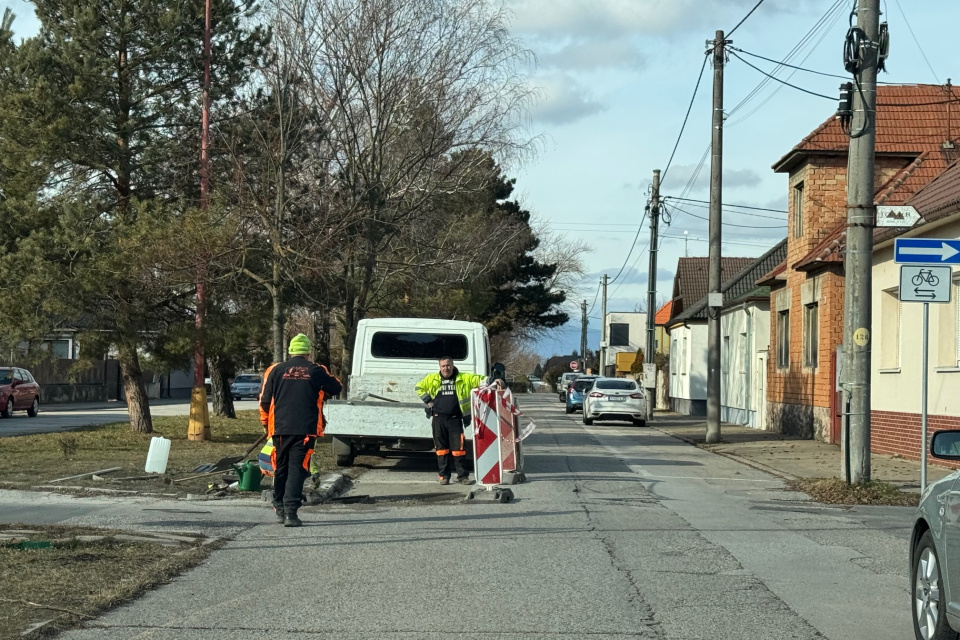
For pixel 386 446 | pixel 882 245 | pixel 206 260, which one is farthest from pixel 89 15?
pixel 882 245

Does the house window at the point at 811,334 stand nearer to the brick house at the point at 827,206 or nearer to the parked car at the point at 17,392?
the brick house at the point at 827,206

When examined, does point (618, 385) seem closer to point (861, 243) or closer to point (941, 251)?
point (861, 243)

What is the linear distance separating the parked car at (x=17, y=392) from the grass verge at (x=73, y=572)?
25.6 meters

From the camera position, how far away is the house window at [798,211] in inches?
1130

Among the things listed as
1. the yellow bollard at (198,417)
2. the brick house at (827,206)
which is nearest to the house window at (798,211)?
the brick house at (827,206)

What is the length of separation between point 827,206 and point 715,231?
321 cm

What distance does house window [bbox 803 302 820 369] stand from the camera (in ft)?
90.5

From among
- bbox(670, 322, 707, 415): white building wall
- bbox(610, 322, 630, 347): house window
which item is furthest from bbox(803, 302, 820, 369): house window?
bbox(610, 322, 630, 347): house window

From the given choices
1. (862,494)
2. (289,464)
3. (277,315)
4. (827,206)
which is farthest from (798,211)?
(289,464)

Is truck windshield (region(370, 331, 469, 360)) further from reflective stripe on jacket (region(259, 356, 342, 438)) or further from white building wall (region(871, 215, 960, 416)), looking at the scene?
reflective stripe on jacket (region(259, 356, 342, 438))

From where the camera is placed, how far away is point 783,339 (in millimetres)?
31094

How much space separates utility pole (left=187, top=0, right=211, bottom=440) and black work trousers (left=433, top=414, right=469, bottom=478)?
605 centimetres

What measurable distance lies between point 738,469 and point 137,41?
12.7 m

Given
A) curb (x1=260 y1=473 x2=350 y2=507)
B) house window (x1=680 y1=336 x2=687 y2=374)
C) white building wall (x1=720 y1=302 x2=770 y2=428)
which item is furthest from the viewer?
house window (x1=680 y1=336 x2=687 y2=374)
